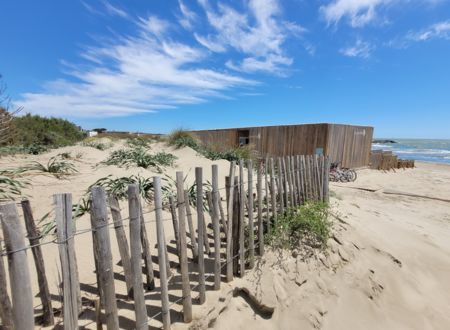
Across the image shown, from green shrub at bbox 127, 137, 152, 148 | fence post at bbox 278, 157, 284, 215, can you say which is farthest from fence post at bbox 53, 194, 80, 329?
green shrub at bbox 127, 137, 152, 148

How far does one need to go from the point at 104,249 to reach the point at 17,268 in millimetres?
454

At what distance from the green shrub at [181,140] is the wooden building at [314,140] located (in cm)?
103

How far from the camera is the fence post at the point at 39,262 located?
170 cm

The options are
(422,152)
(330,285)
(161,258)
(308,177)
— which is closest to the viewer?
(161,258)

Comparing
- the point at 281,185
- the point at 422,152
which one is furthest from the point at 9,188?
the point at 422,152

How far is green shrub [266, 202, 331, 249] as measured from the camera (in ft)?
11.4

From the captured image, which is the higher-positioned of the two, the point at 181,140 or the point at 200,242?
the point at 181,140

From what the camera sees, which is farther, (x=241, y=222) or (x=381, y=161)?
(x=381, y=161)

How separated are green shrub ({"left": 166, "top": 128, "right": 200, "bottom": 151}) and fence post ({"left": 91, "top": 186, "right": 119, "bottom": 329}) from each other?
10.4 meters

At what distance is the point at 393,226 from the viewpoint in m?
5.01

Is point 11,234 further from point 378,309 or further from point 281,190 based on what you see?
point 378,309

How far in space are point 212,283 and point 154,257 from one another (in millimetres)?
773

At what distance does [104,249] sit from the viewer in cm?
171

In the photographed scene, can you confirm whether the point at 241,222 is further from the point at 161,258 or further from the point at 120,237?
the point at 120,237
